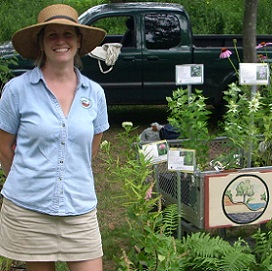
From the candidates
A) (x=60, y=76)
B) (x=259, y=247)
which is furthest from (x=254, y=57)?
(x=60, y=76)

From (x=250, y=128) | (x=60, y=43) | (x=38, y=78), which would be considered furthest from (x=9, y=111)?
(x=250, y=128)

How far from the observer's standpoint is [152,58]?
8.02m

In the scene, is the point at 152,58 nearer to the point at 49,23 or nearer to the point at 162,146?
the point at 162,146

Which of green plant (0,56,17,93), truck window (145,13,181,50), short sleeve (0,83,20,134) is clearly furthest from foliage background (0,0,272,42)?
short sleeve (0,83,20,134)

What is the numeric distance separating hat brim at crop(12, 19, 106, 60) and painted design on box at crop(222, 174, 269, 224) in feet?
4.20

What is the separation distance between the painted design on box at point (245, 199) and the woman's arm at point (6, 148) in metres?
1.41

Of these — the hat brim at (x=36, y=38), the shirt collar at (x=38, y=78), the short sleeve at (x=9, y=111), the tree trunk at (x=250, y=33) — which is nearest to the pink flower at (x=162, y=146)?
the hat brim at (x=36, y=38)

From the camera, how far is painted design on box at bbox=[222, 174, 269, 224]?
3.69 metres

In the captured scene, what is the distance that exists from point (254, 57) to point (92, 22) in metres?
2.52

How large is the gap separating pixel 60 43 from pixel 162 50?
5.54m

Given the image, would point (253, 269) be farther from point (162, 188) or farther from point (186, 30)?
point (186, 30)

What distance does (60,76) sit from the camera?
8.71 feet

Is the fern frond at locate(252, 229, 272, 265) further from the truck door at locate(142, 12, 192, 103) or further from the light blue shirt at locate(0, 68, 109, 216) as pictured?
the truck door at locate(142, 12, 192, 103)

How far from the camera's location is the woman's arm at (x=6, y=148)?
2.66 meters
